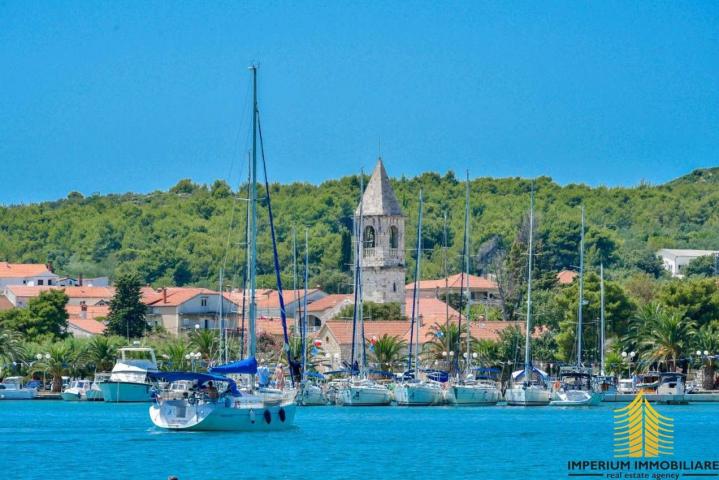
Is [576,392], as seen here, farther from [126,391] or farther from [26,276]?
[26,276]

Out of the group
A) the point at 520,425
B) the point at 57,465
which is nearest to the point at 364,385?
the point at 520,425

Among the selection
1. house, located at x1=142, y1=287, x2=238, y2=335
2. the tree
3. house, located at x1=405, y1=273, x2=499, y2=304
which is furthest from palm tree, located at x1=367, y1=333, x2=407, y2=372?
house, located at x1=405, y1=273, x2=499, y2=304

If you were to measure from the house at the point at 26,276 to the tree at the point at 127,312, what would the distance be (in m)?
39.7

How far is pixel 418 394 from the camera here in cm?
7044

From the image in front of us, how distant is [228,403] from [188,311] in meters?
58.0

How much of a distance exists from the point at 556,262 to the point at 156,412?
90.5 metres

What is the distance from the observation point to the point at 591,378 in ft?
231

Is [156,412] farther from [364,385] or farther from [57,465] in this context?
[364,385]

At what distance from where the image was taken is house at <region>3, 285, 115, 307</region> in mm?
113062

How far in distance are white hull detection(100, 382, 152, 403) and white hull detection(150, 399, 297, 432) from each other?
27053mm

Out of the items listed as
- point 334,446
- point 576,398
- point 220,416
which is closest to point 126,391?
point 576,398

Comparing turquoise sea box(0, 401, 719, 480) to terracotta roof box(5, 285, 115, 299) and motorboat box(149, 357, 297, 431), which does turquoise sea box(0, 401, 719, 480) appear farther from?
terracotta roof box(5, 285, 115, 299)

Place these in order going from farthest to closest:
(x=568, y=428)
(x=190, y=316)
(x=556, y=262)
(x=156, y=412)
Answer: (x=556, y=262), (x=190, y=316), (x=568, y=428), (x=156, y=412)

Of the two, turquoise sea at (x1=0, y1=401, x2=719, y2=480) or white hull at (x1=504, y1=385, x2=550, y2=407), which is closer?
turquoise sea at (x1=0, y1=401, x2=719, y2=480)
